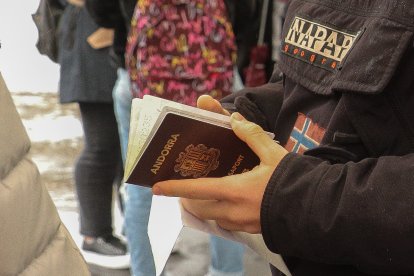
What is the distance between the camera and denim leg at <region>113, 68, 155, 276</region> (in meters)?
2.34

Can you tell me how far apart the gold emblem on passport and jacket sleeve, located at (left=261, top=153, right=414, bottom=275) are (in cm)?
12

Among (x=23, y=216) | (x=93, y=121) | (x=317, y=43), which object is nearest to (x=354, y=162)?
(x=317, y=43)

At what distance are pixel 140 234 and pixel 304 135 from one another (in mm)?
1523

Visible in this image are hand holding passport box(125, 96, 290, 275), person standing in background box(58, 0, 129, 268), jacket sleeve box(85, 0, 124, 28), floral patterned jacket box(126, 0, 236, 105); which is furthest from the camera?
person standing in background box(58, 0, 129, 268)

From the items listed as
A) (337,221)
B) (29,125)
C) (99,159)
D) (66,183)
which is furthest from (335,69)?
(29,125)

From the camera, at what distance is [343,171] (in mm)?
816

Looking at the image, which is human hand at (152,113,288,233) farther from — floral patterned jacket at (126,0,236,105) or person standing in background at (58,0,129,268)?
person standing in background at (58,0,129,268)

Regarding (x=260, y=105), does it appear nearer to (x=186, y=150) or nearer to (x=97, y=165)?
(x=186, y=150)

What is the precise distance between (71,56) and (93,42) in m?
0.12

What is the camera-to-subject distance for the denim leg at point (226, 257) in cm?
242

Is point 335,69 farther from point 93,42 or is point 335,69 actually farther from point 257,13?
point 93,42

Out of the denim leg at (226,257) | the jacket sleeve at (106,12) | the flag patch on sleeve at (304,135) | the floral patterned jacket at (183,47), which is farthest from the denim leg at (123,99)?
the flag patch on sleeve at (304,135)

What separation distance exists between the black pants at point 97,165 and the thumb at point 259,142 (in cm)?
184

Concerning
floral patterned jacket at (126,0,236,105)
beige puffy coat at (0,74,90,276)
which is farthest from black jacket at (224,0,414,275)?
floral patterned jacket at (126,0,236,105)
